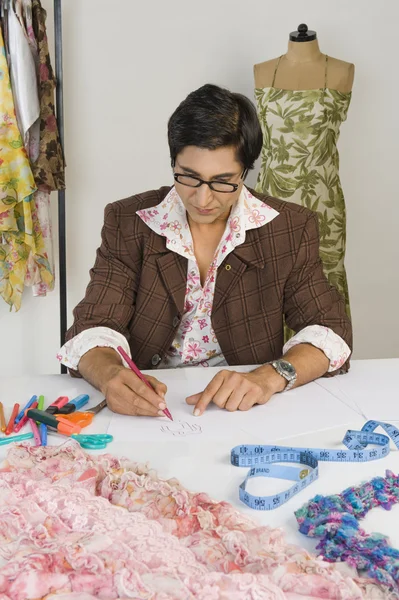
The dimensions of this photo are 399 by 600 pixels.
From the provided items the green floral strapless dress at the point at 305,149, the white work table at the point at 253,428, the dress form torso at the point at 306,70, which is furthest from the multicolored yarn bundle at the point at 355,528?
the dress form torso at the point at 306,70

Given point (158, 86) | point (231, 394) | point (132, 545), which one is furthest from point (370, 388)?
point (158, 86)

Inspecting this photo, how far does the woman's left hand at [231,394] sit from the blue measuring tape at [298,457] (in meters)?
0.22

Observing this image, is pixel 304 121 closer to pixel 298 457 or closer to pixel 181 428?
pixel 181 428

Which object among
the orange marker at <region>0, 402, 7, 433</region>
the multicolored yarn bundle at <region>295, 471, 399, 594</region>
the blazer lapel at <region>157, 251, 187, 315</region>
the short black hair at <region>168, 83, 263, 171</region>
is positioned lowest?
the orange marker at <region>0, 402, 7, 433</region>

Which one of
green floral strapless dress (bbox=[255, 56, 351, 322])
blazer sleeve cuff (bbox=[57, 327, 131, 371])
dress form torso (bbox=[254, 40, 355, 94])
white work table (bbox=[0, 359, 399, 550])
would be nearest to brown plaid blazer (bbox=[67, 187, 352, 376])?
blazer sleeve cuff (bbox=[57, 327, 131, 371])

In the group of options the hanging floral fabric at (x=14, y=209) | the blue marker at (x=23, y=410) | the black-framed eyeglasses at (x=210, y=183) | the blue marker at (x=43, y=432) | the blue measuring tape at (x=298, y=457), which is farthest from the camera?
the hanging floral fabric at (x=14, y=209)

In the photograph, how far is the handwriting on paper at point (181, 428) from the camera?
1664 mm

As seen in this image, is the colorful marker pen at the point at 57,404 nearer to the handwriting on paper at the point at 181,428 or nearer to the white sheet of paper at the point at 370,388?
the handwriting on paper at the point at 181,428

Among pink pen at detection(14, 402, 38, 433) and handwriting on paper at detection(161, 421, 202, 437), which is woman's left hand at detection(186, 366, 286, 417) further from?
pink pen at detection(14, 402, 38, 433)

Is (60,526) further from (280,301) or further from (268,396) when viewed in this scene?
(280,301)

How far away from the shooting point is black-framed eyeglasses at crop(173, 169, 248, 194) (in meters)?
2.03

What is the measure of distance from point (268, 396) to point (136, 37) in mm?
2503

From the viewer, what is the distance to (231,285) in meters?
2.26

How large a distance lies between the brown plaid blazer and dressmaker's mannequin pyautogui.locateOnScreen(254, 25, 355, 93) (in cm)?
127
